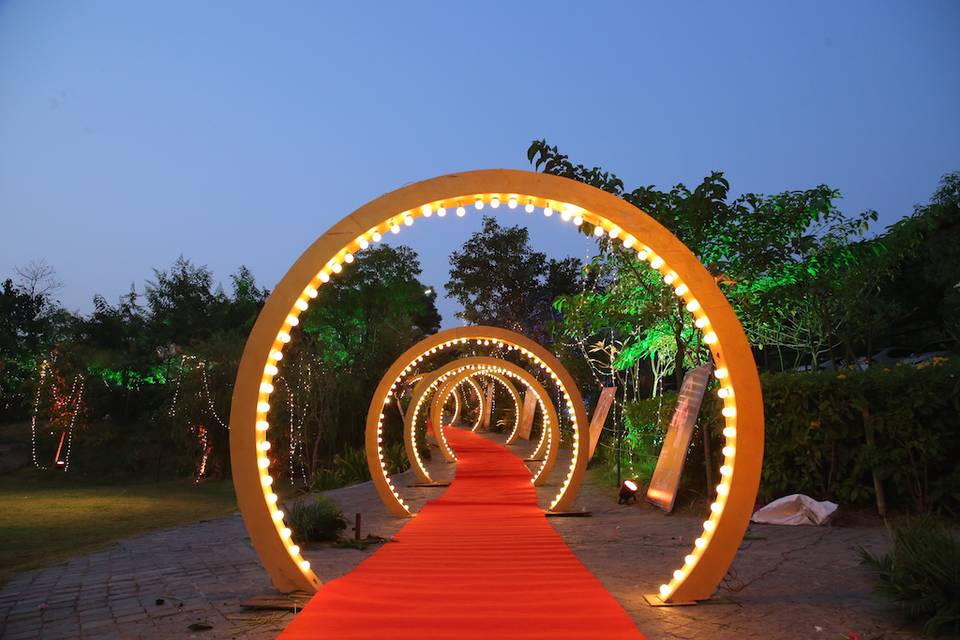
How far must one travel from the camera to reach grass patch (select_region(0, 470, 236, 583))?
23.0 ft

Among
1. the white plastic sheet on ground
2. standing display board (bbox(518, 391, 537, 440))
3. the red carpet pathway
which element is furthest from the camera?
standing display board (bbox(518, 391, 537, 440))

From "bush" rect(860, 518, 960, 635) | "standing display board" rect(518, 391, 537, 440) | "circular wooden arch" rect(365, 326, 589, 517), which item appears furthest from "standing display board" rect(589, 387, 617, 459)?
"bush" rect(860, 518, 960, 635)

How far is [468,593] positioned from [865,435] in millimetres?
4678

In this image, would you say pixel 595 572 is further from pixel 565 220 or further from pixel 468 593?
pixel 565 220

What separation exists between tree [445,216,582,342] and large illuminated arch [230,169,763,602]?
21487 mm

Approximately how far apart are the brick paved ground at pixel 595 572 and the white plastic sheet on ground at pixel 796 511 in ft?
0.67

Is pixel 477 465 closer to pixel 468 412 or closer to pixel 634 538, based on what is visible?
pixel 634 538

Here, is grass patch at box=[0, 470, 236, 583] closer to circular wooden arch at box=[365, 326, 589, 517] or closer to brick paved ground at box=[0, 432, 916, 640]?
brick paved ground at box=[0, 432, 916, 640]

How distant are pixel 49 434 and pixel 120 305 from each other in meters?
8.11

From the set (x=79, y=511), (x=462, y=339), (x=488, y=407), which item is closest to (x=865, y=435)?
(x=462, y=339)

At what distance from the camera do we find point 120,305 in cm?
2545

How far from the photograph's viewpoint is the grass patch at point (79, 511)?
7.01 m

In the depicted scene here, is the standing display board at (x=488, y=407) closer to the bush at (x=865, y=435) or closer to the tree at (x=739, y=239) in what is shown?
the tree at (x=739, y=239)

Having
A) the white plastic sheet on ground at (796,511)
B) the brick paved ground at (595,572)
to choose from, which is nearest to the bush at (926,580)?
the brick paved ground at (595,572)
